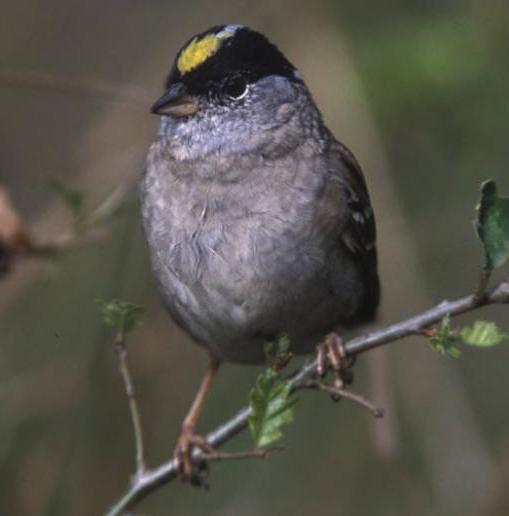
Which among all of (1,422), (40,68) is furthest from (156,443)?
(40,68)

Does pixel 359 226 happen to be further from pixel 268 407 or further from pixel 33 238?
pixel 268 407

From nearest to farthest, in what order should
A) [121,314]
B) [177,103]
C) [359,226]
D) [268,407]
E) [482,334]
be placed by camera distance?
[482,334] → [268,407] → [121,314] → [177,103] → [359,226]

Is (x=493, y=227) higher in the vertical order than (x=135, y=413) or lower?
higher

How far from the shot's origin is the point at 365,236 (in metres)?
4.03

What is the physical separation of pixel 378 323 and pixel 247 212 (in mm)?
884

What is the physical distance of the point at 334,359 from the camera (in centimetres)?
339

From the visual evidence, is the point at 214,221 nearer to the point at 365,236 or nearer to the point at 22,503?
the point at 365,236

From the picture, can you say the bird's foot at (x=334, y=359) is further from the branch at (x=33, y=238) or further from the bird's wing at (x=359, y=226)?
the branch at (x=33, y=238)

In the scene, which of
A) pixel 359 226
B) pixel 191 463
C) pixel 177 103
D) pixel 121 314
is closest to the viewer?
pixel 121 314

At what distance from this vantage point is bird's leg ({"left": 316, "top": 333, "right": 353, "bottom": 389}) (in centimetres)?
332

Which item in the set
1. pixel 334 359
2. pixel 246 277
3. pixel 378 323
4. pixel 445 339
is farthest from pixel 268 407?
pixel 378 323

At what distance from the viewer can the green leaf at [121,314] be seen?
2.89 m

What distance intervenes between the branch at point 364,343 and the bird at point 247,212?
733 millimetres

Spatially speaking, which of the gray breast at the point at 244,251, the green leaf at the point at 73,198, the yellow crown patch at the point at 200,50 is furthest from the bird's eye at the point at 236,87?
the green leaf at the point at 73,198
